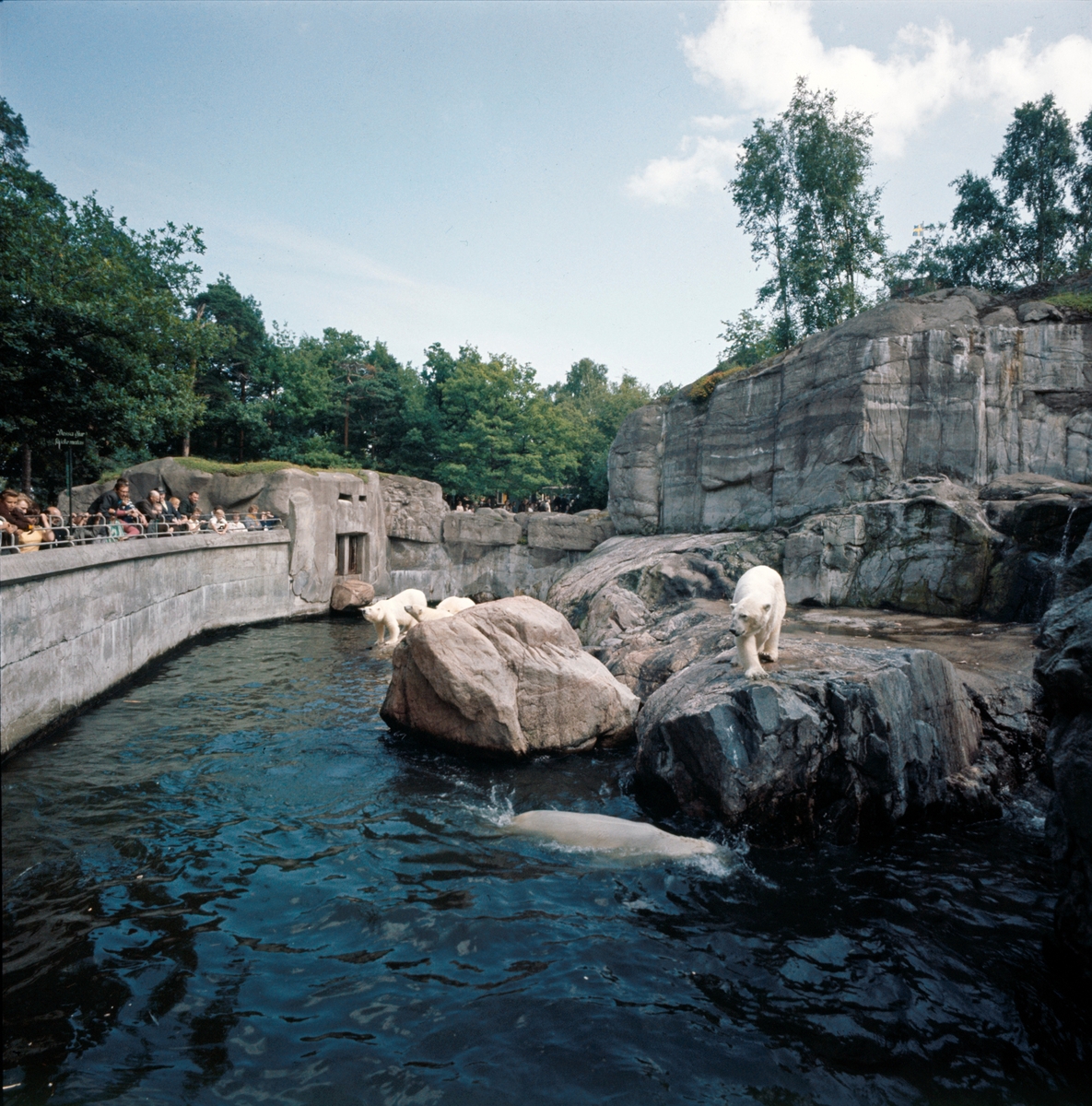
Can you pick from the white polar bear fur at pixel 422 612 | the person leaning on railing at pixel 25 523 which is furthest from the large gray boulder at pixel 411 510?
the person leaning on railing at pixel 25 523

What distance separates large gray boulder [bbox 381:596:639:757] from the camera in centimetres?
931

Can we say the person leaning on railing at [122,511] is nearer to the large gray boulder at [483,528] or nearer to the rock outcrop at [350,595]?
the rock outcrop at [350,595]

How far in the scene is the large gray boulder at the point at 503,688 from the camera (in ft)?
30.6

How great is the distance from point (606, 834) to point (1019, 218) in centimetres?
3222

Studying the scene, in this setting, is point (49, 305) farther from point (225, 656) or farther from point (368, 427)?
point (368, 427)

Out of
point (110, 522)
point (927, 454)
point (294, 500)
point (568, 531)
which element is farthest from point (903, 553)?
point (294, 500)

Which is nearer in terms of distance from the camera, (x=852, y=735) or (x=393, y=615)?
(x=852, y=735)

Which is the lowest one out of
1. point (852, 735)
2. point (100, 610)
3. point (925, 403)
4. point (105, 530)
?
Answer: point (852, 735)

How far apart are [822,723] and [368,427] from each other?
3618 centimetres

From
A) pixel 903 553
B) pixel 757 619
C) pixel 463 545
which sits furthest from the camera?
pixel 463 545

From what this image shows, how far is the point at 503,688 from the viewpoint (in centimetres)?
943

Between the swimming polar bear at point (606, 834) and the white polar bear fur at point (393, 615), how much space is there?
31.3 feet

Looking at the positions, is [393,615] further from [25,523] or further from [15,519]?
[15,519]

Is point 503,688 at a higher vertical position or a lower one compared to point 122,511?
lower
